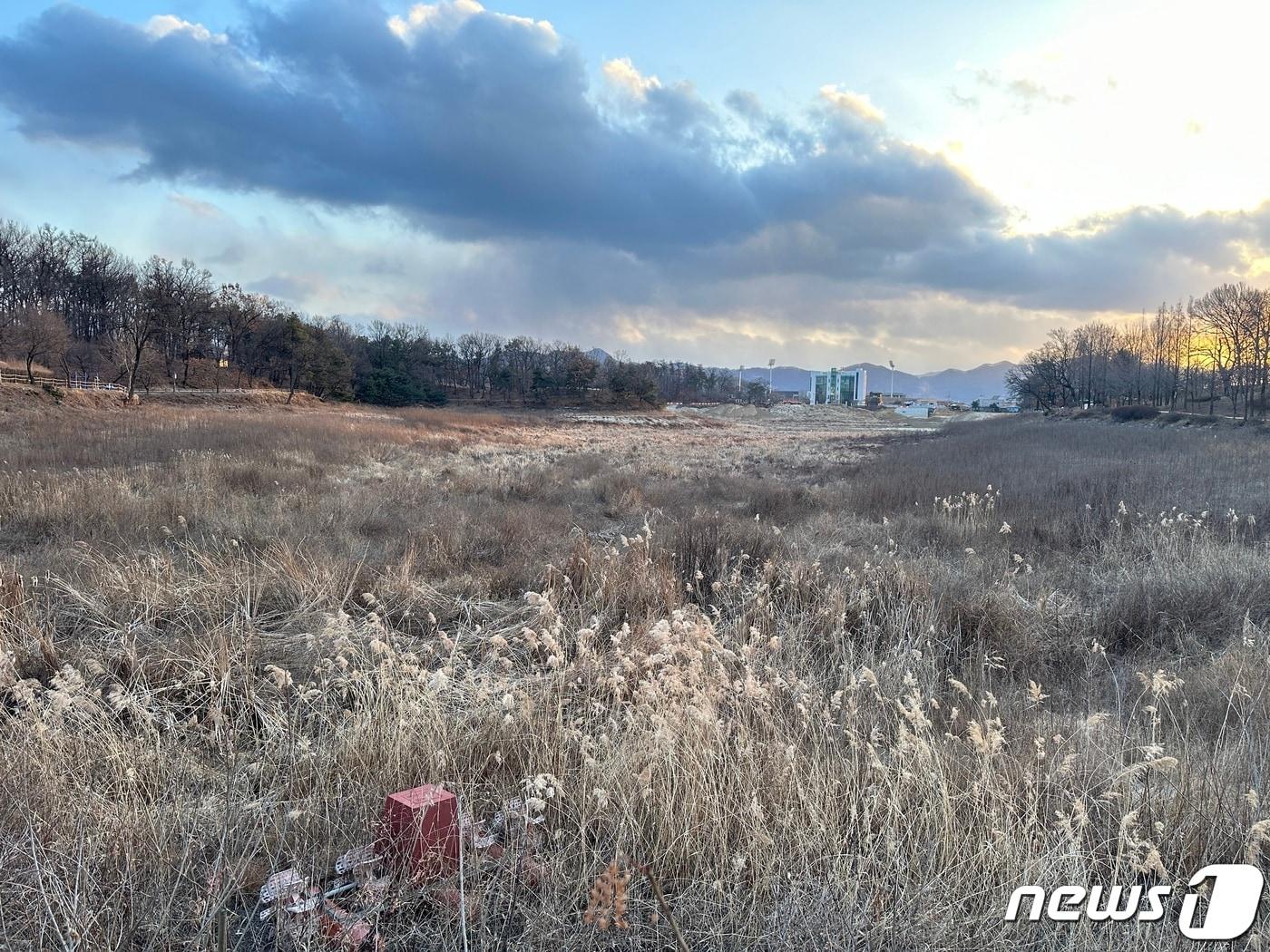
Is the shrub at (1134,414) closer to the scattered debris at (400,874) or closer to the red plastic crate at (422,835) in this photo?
the scattered debris at (400,874)

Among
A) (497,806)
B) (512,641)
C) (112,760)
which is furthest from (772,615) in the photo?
(112,760)

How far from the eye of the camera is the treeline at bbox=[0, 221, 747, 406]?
2042 inches

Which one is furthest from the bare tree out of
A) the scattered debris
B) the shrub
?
the shrub

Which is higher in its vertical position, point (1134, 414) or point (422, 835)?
point (1134, 414)

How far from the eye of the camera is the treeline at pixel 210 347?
170 feet

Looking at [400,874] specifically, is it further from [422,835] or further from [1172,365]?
[1172,365]

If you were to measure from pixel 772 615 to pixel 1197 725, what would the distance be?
2.85m

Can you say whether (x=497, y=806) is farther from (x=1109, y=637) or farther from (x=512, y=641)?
(x=1109, y=637)

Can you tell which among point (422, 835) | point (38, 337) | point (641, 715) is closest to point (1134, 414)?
point (641, 715)

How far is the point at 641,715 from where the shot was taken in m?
3.61

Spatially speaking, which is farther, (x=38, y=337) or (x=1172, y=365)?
(x=1172, y=365)

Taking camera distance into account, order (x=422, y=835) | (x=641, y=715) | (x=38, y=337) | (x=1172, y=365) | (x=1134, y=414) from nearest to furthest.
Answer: (x=422, y=835) < (x=641, y=715) < (x=38, y=337) < (x=1134, y=414) < (x=1172, y=365)

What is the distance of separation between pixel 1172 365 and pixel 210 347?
339 feet

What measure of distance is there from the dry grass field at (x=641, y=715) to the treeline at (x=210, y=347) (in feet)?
164
